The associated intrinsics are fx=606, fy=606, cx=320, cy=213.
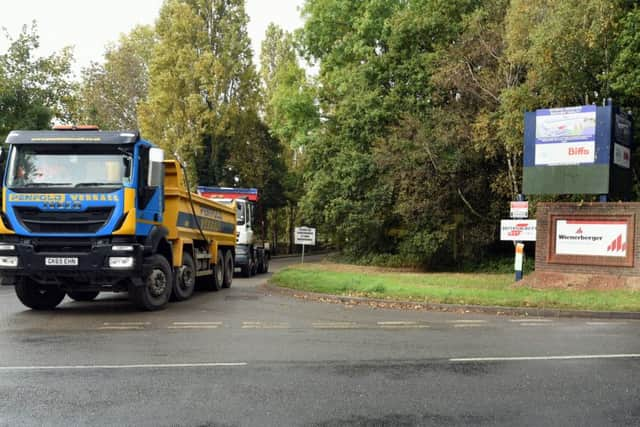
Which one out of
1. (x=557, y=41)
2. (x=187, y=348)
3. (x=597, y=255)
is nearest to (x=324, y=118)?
(x=557, y=41)

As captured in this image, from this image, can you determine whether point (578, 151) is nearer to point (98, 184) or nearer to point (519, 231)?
point (519, 231)

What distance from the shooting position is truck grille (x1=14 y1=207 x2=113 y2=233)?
1106 cm

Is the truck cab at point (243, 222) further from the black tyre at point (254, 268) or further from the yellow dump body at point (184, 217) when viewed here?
the yellow dump body at point (184, 217)

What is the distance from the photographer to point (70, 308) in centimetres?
1289

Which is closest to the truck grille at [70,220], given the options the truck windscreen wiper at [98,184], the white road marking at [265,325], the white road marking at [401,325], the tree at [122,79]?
the truck windscreen wiper at [98,184]

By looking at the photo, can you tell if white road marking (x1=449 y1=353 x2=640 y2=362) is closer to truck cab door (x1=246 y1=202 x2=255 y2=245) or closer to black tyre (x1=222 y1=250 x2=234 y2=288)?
black tyre (x1=222 y1=250 x2=234 y2=288)

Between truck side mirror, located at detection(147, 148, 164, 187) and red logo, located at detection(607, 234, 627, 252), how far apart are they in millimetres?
12354

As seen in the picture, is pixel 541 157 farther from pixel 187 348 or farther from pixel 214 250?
pixel 187 348

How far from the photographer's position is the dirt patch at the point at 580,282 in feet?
53.5

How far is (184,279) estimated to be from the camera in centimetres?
1473

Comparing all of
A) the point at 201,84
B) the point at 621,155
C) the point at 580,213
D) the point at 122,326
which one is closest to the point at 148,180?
the point at 122,326

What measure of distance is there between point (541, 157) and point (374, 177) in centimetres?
1351

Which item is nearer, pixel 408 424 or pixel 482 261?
pixel 408 424

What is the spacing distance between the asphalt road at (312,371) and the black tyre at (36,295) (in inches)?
33.1
